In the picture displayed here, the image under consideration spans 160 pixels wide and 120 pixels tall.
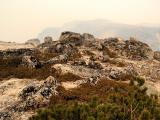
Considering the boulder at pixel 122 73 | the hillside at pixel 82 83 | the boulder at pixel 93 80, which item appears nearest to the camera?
the hillside at pixel 82 83

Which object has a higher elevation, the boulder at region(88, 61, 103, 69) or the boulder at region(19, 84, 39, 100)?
the boulder at region(19, 84, 39, 100)

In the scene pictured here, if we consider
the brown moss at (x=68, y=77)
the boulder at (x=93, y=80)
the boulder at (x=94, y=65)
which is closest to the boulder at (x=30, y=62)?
the brown moss at (x=68, y=77)

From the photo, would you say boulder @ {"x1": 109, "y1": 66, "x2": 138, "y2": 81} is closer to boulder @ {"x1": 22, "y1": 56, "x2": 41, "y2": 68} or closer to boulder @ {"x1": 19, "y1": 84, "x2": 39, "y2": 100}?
boulder @ {"x1": 22, "y1": 56, "x2": 41, "y2": 68}

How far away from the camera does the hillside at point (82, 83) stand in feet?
84.8

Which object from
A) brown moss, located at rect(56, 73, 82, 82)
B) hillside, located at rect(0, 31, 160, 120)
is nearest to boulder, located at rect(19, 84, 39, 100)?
hillside, located at rect(0, 31, 160, 120)

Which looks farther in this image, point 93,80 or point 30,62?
point 30,62

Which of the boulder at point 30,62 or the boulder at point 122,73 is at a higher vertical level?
the boulder at point 30,62

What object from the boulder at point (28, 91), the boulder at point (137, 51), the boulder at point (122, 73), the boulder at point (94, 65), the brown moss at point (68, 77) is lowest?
the boulder at point (137, 51)

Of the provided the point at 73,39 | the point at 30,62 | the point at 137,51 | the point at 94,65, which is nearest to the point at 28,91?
the point at 30,62

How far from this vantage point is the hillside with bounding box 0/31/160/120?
2584 cm

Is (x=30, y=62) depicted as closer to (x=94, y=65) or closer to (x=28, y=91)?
(x=94, y=65)

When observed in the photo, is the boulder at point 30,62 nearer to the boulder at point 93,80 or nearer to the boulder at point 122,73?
the boulder at point 93,80

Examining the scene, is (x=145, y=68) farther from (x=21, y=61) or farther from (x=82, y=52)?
(x=21, y=61)

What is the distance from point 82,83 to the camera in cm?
4322
